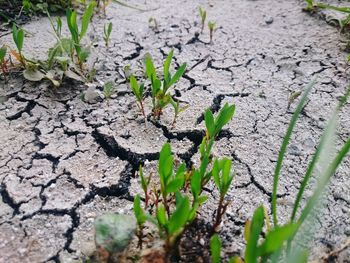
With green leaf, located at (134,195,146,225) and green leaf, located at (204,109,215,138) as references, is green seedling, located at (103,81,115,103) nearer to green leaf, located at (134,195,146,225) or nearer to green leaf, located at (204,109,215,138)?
green leaf, located at (204,109,215,138)

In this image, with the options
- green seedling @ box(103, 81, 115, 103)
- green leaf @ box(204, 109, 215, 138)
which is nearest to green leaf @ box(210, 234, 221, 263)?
green leaf @ box(204, 109, 215, 138)

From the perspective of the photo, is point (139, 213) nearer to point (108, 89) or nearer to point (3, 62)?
point (108, 89)

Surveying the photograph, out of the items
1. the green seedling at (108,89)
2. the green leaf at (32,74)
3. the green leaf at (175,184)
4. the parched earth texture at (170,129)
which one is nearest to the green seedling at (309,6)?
the parched earth texture at (170,129)

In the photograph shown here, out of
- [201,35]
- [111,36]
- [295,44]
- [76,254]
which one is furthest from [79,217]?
[295,44]

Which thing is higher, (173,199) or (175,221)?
(175,221)

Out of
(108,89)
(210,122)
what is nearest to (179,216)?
(210,122)

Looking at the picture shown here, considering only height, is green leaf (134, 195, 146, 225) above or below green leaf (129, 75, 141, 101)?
below
